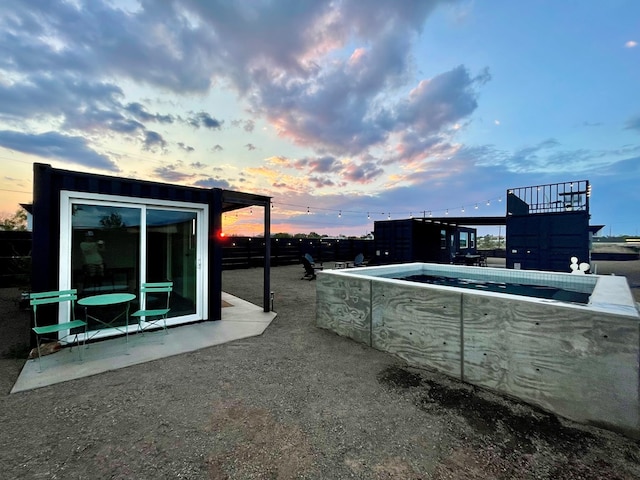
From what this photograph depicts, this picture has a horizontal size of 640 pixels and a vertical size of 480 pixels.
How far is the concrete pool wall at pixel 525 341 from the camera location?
1993mm

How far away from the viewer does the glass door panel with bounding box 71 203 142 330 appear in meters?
3.72

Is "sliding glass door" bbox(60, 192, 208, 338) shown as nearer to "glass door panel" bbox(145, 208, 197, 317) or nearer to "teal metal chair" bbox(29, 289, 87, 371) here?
"glass door panel" bbox(145, 208, 197, 317)

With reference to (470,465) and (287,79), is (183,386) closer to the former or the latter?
(470,465)

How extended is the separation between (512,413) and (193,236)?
493cm

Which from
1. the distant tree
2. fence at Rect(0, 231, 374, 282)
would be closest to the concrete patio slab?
fence at Rect(0, 231, 374, 282)

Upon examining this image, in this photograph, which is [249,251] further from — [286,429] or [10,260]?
[286,429]

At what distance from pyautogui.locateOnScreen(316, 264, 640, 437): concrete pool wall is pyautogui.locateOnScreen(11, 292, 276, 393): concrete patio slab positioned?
2.11 m

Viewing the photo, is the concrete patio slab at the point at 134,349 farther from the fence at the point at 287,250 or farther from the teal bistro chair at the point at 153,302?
the fence at the point at 287,250

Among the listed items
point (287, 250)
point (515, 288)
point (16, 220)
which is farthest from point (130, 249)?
point (16, 220)

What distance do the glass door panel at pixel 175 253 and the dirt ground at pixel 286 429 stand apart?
1.74 meters

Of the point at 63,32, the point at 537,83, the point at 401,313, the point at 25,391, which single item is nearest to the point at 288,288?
the point at 401,313

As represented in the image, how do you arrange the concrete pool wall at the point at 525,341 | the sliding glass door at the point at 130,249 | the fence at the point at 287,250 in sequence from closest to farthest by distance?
the concrete pool wall at the point at 525,341
the sliding glass door at the point at 130,249
the fence at the point at 287,250

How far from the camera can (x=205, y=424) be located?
6.65 ft

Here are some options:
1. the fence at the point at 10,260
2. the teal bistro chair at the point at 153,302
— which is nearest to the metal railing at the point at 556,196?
the teal bistro chair at the point at 153,302
